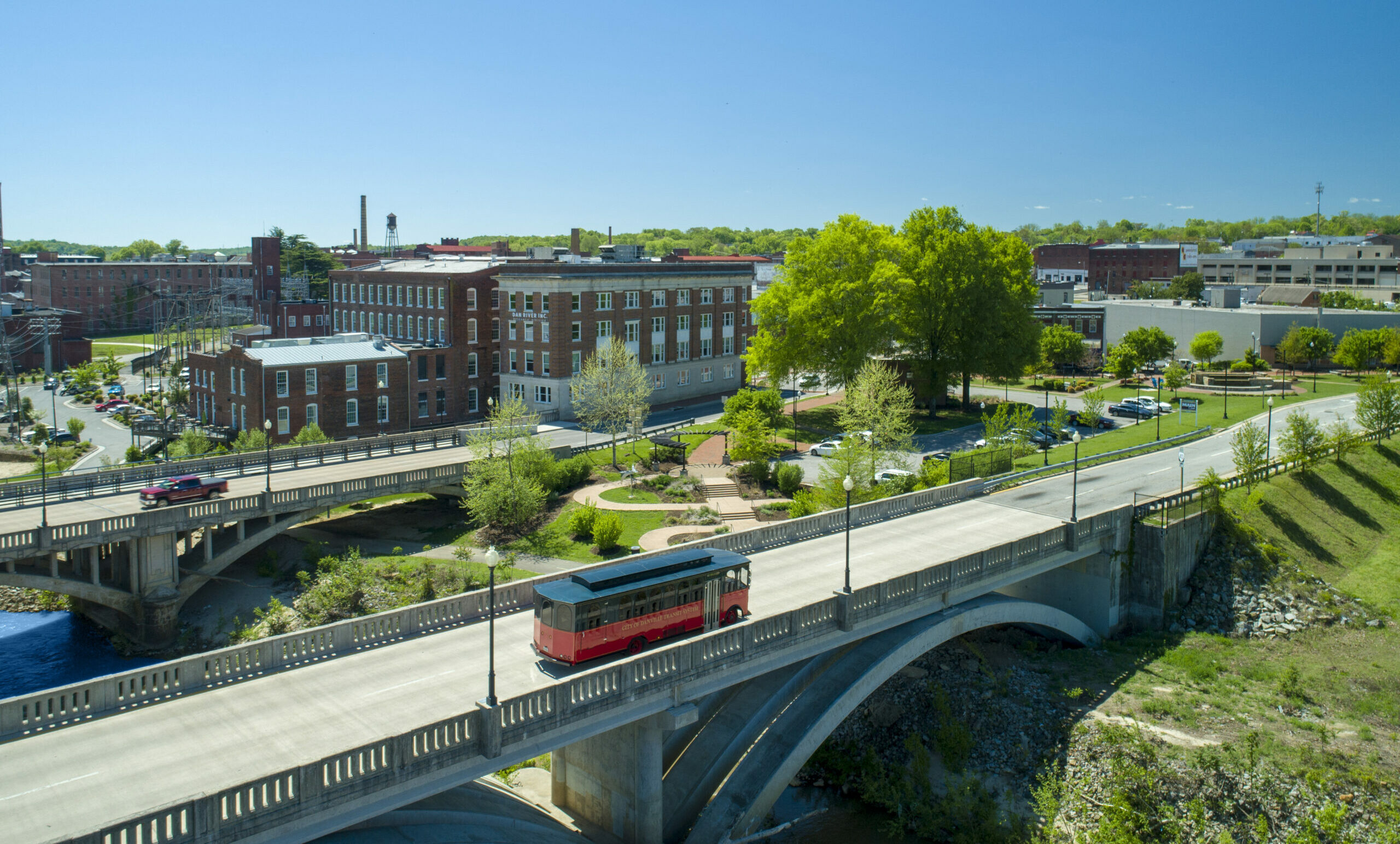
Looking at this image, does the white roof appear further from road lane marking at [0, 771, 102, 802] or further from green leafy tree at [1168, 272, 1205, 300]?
green leafy tree at [1168, 272, 1205, 300]

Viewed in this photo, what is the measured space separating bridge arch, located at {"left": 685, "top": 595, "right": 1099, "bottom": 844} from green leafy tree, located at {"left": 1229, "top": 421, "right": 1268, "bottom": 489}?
22.9m

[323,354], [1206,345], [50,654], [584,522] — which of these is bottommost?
[50,654]

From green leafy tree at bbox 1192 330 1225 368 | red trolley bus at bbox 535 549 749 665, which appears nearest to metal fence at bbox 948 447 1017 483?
red trolley bus at bbox 535 549 749 665

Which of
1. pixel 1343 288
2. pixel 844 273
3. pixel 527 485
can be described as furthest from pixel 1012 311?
pixel 1343 288

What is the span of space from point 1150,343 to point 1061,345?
723 cm

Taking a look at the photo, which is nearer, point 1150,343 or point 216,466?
point 216,466

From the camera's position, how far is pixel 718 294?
8944 cm

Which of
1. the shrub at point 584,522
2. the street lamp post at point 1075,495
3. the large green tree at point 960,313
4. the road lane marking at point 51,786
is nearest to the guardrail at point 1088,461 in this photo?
the street lamp post at point 1075,495

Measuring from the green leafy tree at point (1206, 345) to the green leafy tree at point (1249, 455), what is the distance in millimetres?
42146

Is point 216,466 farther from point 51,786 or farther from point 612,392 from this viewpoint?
point 51,786

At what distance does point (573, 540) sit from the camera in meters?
45.9

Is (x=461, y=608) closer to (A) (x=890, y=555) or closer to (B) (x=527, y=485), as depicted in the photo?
(A) (x=890, y=555)

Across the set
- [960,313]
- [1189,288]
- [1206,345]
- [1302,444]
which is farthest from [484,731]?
[1189,288]

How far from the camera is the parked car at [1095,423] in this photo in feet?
219
